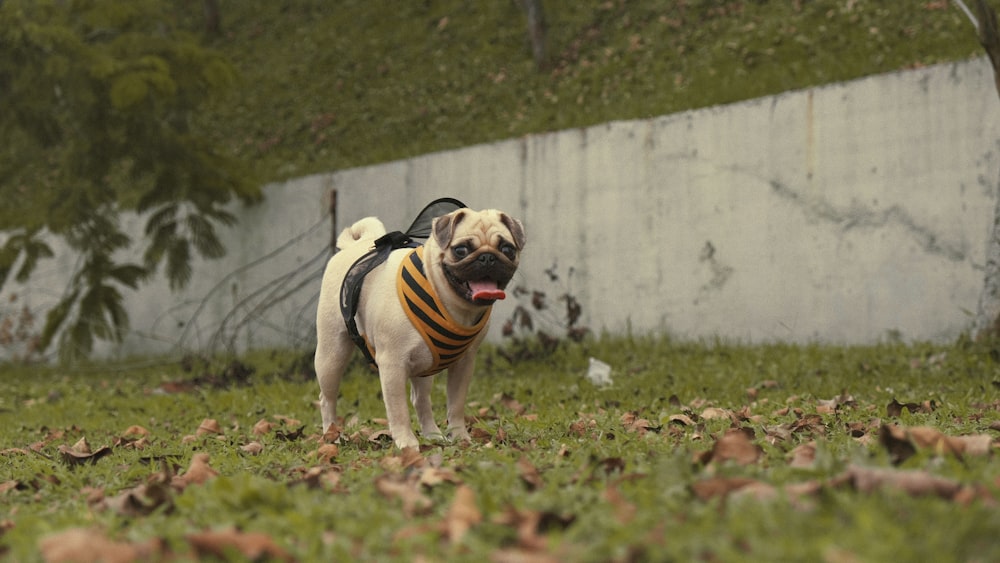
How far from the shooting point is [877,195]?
28.1 feet

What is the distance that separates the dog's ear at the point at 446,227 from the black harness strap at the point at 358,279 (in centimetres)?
51

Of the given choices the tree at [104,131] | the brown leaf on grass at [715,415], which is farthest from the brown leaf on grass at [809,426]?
the tree at [104,131]

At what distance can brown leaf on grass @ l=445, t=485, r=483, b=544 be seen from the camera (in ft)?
7.63

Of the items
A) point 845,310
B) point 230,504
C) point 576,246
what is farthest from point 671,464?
point 576,246

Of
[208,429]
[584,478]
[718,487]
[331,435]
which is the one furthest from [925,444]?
[208,429]

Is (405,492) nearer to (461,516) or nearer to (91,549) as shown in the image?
(461,516)

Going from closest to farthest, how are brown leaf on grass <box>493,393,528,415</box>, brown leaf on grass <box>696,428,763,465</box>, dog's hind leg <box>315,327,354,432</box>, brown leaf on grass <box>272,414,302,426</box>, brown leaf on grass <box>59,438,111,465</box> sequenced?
1. brown leaf on grass <box>696,428,763,465</box>
2. brown leaf on grass <box>59,438,111,465</box>
3. dog's hind leg <box>315,327,354,432</box>
4. brown leaf on grass <box>272,414,302,426</box>
5. brown leaf on grass <box>493,393,528,415</box>

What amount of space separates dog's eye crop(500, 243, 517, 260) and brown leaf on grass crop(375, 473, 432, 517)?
1286 mm

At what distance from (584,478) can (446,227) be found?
1.55 m

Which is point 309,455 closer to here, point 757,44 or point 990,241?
point 990,241

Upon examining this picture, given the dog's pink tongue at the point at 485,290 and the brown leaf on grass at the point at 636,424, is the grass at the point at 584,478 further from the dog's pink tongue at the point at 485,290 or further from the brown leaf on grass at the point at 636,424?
the dog's pink tongue at the point at 485,290

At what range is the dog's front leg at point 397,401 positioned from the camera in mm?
4406

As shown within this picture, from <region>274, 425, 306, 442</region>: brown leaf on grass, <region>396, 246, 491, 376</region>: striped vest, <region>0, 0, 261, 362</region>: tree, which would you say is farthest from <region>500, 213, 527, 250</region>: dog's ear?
<region>0, 0, 261, 362</region>: tree

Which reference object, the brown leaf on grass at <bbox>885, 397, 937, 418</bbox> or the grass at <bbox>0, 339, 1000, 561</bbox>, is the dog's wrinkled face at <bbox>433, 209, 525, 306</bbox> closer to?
the grass at <bbox>0, 339, 1000, 561</bbox>
